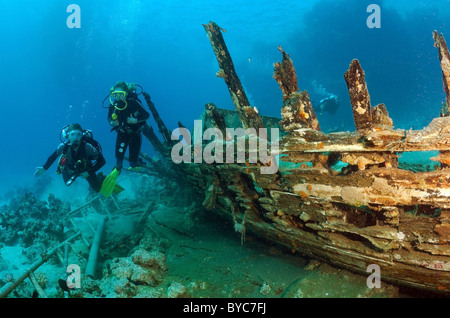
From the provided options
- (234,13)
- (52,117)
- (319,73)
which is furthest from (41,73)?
(319,73)

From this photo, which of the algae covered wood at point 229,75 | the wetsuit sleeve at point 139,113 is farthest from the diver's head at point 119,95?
the algae covered wood at point 229,75

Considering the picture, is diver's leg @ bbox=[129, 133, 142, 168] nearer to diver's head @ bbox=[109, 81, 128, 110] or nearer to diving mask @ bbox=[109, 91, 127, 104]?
diver's head @ bbox=[109, 81, 128, 110]

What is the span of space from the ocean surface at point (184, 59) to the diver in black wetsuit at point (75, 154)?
17.4ft

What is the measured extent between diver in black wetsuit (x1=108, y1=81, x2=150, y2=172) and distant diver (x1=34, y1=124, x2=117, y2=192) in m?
0.71

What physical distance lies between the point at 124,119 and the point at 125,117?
7 cm

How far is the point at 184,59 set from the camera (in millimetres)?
86812

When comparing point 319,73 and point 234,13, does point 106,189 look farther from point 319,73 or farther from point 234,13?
point 234,13

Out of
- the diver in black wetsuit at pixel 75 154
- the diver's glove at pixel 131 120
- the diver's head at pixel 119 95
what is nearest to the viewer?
the diver in black wetsuit at pixel 75 154

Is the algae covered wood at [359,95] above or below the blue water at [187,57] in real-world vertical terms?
below

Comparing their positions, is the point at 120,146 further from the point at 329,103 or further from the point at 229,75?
the point at 329,103

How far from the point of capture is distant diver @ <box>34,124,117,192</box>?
6.37 m

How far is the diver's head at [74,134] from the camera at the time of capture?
6258 millimetres

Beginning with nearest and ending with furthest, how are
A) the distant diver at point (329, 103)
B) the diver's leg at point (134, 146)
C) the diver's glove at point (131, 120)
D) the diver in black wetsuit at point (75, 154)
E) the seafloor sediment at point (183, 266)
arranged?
the seafloor sediment at point (183, 266) → the diver in black wetsuit at point (75, 154) → the diver's glove at point (131, 120) → the diver's leg at point (134, 146) → the distant diver at point (329, 103)

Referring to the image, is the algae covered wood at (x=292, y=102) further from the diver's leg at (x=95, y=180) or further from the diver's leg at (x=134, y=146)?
the diver's leg at (x=95, y=180)
